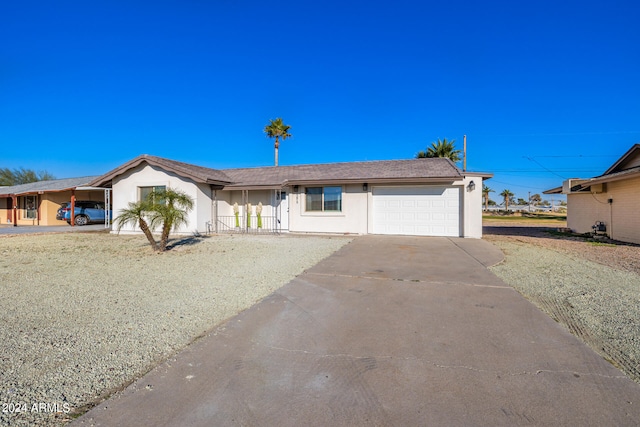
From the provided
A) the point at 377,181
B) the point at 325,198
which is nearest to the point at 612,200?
the point at 377,181

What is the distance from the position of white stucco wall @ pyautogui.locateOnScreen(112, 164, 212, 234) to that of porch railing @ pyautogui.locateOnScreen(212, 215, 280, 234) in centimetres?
84

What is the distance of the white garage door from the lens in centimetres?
1391

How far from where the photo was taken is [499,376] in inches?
110

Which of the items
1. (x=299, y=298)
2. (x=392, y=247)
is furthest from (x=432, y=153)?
(x=299, y=298)

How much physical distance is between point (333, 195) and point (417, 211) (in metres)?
3.87

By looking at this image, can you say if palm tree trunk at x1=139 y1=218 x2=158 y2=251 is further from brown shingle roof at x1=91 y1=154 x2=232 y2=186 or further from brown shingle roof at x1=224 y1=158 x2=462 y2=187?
brown shingle roof at x1=224 y1=158 x2=462 y2=187

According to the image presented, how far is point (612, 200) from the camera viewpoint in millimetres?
14055

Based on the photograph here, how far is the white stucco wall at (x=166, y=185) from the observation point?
15398 mm

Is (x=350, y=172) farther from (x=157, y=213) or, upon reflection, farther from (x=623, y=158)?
(x=623, y=158)

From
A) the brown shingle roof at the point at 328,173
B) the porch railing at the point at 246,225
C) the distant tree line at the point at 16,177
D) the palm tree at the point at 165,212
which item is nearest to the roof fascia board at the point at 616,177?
the brown shingle roof at the point at 328,173

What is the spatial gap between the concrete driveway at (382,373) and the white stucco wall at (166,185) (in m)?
11.8

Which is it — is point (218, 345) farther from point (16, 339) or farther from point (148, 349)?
point (16, 339)

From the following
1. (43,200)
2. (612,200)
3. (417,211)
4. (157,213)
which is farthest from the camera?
(43,200)

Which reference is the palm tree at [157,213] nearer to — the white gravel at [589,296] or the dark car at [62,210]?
the white gravel at [589,296]
